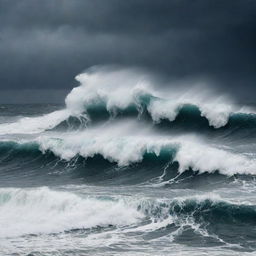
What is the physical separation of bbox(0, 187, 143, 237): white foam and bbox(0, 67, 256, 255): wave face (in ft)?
0.11

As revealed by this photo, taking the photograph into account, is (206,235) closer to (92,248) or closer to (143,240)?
(143,240)

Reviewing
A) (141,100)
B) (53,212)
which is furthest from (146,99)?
(53,212)

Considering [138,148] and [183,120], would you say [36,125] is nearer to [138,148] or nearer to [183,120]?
[183,120]

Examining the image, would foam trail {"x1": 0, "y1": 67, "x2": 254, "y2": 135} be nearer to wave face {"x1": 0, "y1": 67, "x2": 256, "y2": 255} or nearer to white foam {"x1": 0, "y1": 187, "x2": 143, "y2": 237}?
wave face {"x1": 0, "y1": 67, "x2": 256, "y2": 255}

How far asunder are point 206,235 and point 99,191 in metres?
5.95

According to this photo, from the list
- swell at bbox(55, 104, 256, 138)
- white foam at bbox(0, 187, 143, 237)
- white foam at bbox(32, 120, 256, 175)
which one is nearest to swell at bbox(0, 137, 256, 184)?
white foam at bbox(32, 120, 256, 175)

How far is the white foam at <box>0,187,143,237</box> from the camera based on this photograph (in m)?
15.1

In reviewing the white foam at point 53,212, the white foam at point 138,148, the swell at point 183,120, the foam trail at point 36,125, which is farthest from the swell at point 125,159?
the foam trail at point 36,125

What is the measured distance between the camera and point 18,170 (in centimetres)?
2486

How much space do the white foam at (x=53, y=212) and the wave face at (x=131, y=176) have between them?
33 mm

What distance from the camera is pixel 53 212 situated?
1658cm

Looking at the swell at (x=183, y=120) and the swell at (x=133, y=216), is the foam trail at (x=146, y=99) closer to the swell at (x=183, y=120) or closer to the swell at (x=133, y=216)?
the swell at (x=183, y=120)

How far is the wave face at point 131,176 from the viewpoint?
13844 millimetres

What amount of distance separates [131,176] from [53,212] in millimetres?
5940
